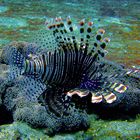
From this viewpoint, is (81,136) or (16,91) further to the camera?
(16,91)

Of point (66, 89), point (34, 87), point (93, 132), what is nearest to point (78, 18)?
point (93, 132)

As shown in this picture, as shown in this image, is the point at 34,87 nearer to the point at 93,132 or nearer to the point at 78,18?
the point at 93,132

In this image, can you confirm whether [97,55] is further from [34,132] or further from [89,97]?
[34,132]

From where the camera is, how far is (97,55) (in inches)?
117

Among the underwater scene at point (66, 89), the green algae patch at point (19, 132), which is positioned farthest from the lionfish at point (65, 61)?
the green algae patch at point (19, 132)

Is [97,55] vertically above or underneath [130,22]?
above

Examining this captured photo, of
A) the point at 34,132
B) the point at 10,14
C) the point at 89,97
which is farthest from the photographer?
the point at 10,14

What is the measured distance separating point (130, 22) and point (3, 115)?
7712 millimetres

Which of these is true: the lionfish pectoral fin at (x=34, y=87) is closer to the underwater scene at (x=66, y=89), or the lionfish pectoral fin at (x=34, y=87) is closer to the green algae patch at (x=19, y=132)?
the underwater scene at (x=66, y=89)

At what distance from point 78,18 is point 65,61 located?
7.78 meters

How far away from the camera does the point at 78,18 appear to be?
1048cm

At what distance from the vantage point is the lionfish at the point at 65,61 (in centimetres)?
291

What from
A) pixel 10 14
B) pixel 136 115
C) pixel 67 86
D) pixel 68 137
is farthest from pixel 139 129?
pixel 10 14

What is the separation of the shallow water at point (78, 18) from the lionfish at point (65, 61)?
6.05 ft
